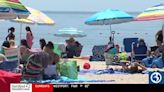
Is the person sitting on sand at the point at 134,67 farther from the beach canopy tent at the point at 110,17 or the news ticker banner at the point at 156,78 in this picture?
the news ticker banner at the point at 156,78

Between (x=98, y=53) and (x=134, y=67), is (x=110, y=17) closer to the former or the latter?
(x=98, y=53)

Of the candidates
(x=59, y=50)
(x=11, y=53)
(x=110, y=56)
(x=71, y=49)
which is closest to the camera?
(x=11, y=53)

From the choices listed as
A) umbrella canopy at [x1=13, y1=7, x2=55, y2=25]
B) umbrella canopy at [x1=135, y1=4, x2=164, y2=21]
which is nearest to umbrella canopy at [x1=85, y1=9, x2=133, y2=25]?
umbrella canopy at [x1=13, y1=7, x2=55, y2=25]

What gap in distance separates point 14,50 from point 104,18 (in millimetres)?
5647

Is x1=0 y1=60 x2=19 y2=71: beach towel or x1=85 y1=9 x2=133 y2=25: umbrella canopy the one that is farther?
x1=85 y1=9 x2=133 y2=25: umbrella canopy

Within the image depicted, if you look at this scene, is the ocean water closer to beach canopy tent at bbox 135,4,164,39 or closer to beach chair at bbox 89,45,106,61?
beach chair at bbox 89,45,106,61

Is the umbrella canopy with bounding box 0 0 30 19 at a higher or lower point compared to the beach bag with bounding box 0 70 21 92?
higher

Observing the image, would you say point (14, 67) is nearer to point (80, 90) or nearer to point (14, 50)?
point (14, 50)

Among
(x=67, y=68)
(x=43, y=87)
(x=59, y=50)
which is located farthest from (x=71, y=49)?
(x=43, y=87)

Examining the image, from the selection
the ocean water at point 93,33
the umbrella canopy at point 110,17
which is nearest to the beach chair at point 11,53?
the umbrella canopy at point 110,17

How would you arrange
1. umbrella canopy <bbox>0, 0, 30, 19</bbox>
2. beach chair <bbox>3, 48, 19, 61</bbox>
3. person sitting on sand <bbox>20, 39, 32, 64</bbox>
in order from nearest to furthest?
umbrella canopy <bbox>0, 0, 30, 19</bbox> < beach chair <bbox>3, 48, 19, 61</bbox> < person sitting on sand <bbox>20, 39, 32, 64</bbox>

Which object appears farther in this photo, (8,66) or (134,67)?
(134,67)

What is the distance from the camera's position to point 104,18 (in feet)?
52.0

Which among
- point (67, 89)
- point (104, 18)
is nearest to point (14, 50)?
point (104, 18)
